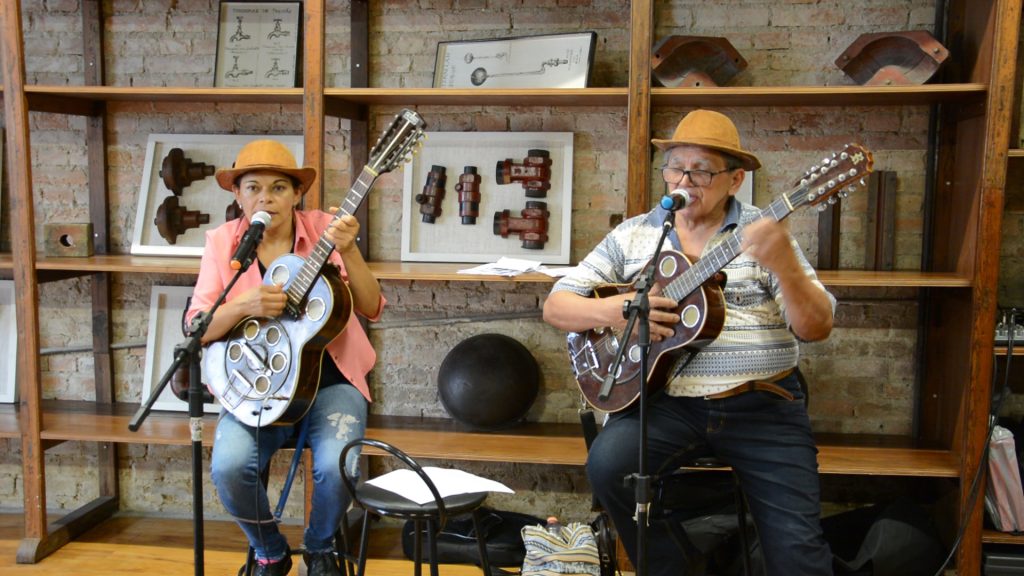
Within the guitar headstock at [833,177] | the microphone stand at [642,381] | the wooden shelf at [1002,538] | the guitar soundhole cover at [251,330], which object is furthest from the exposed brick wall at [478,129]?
the microphone stand at [642,381]

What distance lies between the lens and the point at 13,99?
3.34 metres

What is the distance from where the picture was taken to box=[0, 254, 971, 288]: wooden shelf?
10.0 feet

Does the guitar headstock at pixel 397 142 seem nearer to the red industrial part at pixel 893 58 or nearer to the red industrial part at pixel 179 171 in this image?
the red industrial part at pixel 179 171

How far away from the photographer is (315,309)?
269 cm

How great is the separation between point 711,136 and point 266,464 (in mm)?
1561

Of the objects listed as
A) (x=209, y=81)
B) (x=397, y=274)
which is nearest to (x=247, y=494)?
(x=397, y=274)

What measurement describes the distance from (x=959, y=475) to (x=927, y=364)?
0.50 metres

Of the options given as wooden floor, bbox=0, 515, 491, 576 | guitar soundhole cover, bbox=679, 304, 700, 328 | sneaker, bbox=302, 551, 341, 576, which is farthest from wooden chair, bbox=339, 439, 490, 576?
wooden floor, bbox=0, 515, 491, 576

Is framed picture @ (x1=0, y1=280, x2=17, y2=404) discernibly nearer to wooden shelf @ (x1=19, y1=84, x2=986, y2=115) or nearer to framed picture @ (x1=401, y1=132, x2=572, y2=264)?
wooden shelf @ (x1=19, y1=84, x2=986, y2=115)

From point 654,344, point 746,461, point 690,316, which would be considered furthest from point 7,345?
point 746,461

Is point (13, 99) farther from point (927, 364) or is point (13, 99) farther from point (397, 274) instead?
point (927, 364)

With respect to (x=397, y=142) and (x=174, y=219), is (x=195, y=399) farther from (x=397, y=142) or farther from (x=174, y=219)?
(x=174, y=219)

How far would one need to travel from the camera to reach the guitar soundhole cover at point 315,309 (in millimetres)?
2672

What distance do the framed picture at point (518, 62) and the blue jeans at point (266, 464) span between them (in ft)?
4.47
